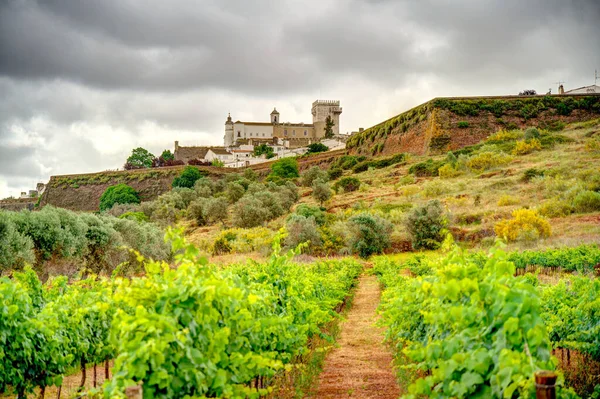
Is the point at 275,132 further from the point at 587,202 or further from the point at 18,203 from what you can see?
the point at 587,202

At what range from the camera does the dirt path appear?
8172 millimetres

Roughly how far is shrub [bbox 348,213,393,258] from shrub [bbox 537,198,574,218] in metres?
7.93

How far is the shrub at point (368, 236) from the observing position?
2841cm

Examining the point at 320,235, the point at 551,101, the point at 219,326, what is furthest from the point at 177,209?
the point at 219,326

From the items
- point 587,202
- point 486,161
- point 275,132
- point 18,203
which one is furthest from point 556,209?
point 275,132

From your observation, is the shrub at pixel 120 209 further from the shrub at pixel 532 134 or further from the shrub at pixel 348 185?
the shrub at pixel 532 134

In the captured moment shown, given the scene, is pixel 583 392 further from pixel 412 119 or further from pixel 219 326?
pixel 412 119

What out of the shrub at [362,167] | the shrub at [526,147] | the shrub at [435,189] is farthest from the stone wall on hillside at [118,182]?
the shrub at [435,189]

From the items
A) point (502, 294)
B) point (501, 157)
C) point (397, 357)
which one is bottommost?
point (397, 357)

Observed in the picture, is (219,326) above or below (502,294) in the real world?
below

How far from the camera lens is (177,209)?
170 ft

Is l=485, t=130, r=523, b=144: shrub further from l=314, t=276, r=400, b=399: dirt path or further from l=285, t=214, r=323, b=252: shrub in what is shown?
l=314, t=276, r=400, b=399: dirt path

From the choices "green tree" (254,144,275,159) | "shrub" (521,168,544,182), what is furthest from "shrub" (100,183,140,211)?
"shrub" (521,168,544,182)

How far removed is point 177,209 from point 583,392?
47.2 metres
